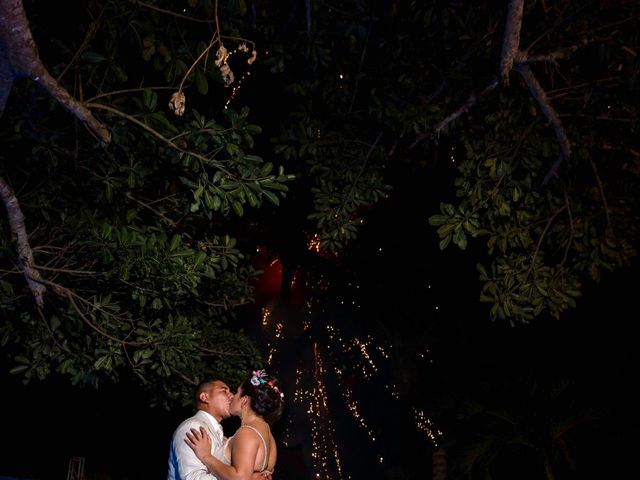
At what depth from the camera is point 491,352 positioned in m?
9.81

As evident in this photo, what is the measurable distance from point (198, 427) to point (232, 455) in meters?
0.33

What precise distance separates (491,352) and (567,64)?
17.8ft

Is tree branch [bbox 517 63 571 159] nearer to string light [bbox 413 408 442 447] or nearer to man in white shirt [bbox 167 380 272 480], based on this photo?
man in white shirt [bbox 167 380 272 480]

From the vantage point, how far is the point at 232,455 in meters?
4.52

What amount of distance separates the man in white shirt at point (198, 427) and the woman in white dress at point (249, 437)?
58mm

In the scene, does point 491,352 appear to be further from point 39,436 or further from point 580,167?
point 39,436

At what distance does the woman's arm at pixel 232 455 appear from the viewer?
169 inches

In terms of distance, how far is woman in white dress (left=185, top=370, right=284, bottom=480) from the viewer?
4.33m

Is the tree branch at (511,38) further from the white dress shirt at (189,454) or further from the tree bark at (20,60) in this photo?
the white dress shirt at (189,454)

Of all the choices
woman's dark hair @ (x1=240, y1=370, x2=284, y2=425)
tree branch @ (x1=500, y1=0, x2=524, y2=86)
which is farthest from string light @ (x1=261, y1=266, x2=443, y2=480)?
tree branch @ (x1=500, y1=0, x2=524, y2=86)

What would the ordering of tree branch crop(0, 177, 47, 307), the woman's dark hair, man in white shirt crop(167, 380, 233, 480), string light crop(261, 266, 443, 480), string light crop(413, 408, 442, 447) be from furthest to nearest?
string light crop(261, 266, 443, 480) < string light crop(413, 408, 442, 447) < the woman's dark hair < man in white shirt crop(167, 380, 233, 480) < tree branch crop(0, 177, 47, 307)

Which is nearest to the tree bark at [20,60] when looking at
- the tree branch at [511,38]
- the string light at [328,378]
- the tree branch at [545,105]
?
the tree branch at [511,38]

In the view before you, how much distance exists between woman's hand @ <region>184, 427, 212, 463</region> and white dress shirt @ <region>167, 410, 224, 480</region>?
60 millimetres

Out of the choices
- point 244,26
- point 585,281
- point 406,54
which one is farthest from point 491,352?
point 244,26
